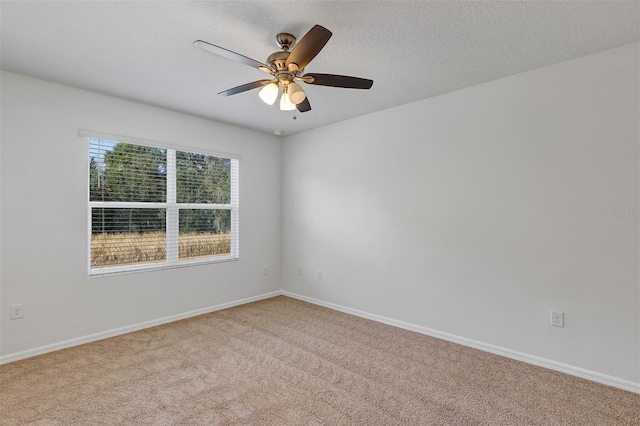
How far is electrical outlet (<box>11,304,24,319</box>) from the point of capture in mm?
2805

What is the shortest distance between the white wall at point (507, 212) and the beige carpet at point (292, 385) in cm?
39

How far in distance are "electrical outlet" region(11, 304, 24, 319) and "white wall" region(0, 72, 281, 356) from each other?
42 millimetres

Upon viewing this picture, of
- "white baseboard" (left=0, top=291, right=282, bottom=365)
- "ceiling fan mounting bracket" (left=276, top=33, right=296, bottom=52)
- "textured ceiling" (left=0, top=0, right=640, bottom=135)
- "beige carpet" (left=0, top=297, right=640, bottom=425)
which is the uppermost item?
"textured ceiling" (left=0, top=0, right=640, bottom=135)

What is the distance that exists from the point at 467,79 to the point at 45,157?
3.86 meters

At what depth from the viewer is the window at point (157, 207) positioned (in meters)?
3.34

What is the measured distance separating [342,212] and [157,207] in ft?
7.19

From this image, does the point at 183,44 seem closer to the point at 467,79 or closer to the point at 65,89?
the point at 65,89

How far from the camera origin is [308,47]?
6.07 ft

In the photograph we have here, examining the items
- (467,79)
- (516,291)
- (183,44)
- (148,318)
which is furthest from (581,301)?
(148,318)

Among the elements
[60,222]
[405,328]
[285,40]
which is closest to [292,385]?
[405,328]

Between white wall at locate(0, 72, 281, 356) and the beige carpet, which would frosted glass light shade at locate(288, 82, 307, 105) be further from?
white wall at locate(0, 72, 281, 356)

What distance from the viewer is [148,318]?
3615mm

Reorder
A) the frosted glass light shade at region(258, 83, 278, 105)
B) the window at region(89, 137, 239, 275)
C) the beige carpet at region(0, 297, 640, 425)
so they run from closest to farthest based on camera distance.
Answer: the beige carpet at region(0, 297, 640, 425) < the frosted glass light shade at region(258, 83, 278, 105) < the window at region(89, 137, 239, 275)

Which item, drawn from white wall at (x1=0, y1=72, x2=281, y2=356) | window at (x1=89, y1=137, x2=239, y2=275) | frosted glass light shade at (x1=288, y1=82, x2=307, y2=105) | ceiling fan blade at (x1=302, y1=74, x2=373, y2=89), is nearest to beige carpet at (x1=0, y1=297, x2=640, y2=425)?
white wall at (x1=0, y1=72, x2=281, y2=356)
